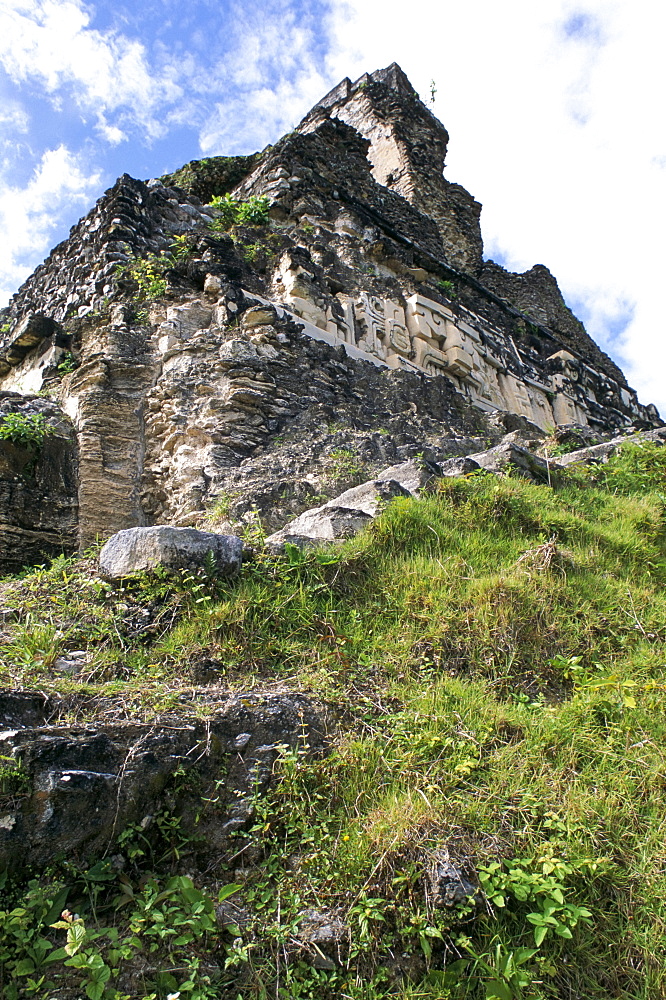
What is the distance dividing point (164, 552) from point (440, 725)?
1401 mm

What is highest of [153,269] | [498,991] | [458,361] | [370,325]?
[153,269]

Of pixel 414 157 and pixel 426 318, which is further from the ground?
pixel 414 157

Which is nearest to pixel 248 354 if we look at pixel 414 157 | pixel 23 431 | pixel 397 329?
pixel 23 431

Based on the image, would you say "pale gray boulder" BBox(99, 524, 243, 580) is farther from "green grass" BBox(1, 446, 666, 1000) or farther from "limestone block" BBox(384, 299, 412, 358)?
"limestone block" BBox(384, 299, 412, 358)

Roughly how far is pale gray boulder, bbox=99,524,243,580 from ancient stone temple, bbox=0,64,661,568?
4.41 feet

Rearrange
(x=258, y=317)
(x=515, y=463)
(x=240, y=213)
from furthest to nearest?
(x=240, y=213)
(x=258, y=317)
(x=515, y=463)

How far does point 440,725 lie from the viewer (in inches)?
100

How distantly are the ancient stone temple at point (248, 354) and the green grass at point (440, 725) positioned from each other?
1.53m

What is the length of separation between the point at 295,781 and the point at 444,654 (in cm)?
95

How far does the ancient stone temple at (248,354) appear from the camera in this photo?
202 inches

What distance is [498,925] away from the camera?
1.92 metres

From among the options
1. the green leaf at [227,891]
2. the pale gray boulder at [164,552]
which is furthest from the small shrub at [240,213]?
the green leaf at [227,891]

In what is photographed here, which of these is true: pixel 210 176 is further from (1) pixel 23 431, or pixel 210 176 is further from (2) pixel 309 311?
(1) pixel 23 431

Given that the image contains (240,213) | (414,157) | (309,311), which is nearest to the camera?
(309,311)
